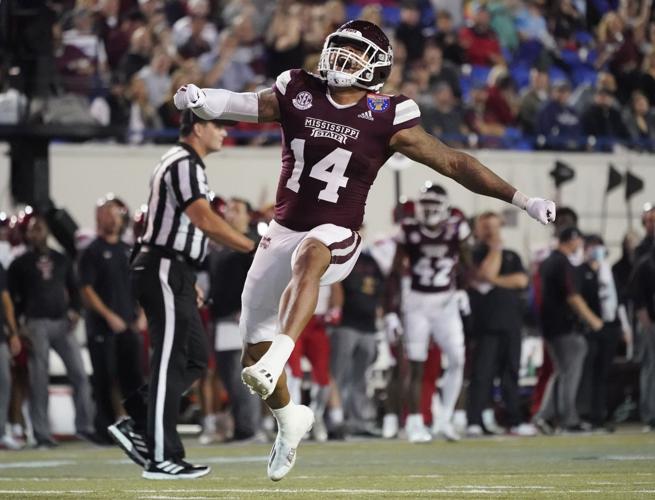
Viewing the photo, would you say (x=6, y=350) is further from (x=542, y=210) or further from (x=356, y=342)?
(x=542, y=210)

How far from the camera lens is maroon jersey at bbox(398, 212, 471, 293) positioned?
13586 mm

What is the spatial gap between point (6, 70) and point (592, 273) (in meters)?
5.87

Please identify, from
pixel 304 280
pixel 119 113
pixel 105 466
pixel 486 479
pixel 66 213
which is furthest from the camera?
pixel 119 113

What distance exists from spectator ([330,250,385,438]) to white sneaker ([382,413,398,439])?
25 centimetres

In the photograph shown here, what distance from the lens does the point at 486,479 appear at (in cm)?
851

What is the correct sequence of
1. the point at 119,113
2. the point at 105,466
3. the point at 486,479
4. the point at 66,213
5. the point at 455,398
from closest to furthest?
the point at 486,479 → the point at 105,466 → the point at 455,398 → the point at 66,213 → the point at 119,113

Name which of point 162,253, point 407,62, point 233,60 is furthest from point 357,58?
point 407,62

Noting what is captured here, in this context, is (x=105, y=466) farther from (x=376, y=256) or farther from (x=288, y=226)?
(x=376, y=256)

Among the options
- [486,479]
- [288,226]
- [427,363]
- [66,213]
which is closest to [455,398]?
[427,363]

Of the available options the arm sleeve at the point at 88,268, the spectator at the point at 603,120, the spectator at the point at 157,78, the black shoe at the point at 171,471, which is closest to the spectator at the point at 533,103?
the spectator at the point at 603,120

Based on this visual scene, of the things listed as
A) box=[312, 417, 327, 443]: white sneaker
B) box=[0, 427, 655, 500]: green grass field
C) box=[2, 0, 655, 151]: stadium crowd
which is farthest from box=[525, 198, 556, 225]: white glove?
box=[312, 417, 327, 443]: white sneaker

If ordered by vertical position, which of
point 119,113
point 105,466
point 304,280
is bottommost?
point 105,466

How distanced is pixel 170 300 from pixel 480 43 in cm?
1220

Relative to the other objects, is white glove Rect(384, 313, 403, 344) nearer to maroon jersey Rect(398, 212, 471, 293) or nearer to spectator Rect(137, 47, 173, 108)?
maroon jersey Rect(398, 212, 471, 293)
